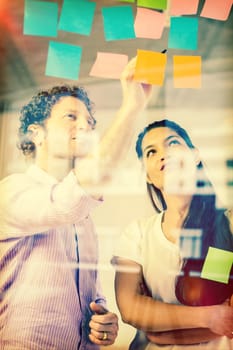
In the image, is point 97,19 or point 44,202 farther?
point 97,19

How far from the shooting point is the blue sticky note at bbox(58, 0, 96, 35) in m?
1.39

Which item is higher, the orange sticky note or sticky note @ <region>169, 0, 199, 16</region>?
sticky note @ <region>169, 0, 199, 16</region>

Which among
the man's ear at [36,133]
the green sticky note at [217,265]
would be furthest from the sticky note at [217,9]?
the green sticky note at [217,265]

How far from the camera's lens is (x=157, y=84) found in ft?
4.48

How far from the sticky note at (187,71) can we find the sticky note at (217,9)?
15 centimetres

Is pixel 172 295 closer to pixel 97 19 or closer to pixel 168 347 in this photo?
pixel 168 347

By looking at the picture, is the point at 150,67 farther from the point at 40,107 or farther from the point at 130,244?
the point at 130,244

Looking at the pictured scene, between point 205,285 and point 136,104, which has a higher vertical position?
point 136,104

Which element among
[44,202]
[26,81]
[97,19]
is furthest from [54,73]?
[44,202]

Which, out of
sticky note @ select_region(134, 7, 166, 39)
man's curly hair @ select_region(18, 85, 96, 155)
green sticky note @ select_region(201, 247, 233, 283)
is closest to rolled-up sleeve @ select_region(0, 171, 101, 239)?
man's curly hair @ select_region(18, 85, 96, 155)

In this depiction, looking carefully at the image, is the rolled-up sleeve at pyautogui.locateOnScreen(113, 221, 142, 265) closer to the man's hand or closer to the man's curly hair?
the man's hand

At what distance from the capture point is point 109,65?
138 cm

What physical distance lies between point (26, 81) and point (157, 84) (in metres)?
0.40

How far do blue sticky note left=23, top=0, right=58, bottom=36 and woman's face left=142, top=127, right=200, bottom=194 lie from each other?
0.45 metres
